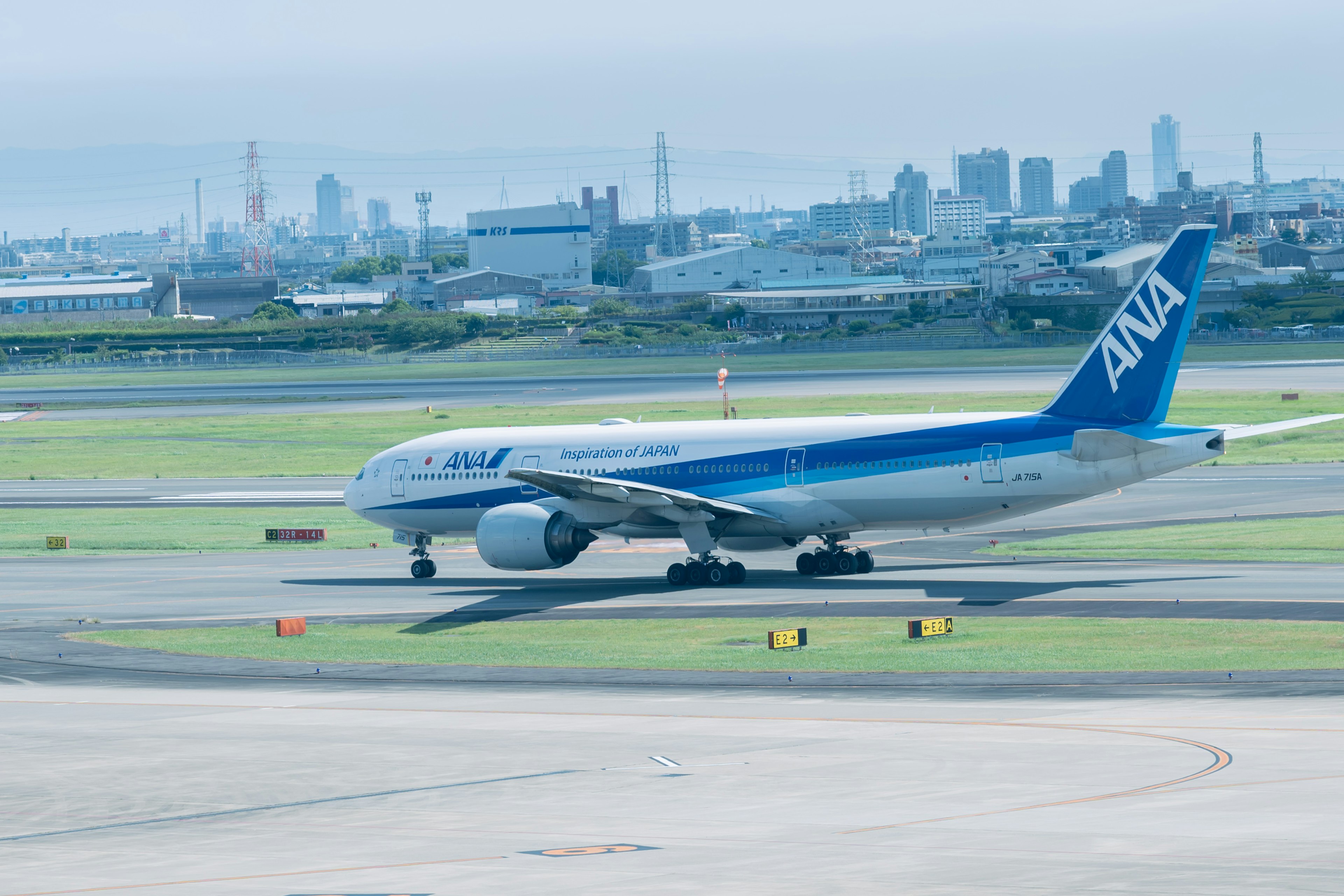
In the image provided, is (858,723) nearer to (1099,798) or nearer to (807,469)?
(1099,798)

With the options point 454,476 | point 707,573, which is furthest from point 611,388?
point 707,573

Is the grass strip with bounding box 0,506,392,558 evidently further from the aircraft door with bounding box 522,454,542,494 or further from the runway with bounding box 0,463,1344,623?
the aircraft door with bounding box 522,454,542,494

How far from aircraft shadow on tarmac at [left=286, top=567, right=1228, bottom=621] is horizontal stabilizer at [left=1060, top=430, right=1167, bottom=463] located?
311 centimetres

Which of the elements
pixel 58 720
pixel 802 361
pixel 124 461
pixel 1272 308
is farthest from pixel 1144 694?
pixel 1272 308

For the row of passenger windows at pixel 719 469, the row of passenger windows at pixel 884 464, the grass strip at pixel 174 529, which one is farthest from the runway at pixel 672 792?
the grass strip at pixel 174 529

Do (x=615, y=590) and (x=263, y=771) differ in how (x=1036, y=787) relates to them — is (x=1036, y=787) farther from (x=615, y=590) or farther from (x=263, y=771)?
(x=615, y=590)

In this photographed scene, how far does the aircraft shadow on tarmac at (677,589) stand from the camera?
38.5 m

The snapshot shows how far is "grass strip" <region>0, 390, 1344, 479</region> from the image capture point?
270 ft

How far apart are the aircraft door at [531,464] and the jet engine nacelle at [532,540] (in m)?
2.73

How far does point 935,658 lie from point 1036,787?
1077cm

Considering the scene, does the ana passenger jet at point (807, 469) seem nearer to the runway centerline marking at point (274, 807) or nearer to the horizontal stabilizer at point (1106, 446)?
the horizontal stabilizer at point (1106, 446)

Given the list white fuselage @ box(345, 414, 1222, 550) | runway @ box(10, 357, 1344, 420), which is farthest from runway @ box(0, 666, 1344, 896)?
runway @ box(10, 357, 1344, 420)

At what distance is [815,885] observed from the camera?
15281 millimetres

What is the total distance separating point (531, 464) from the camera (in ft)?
152
